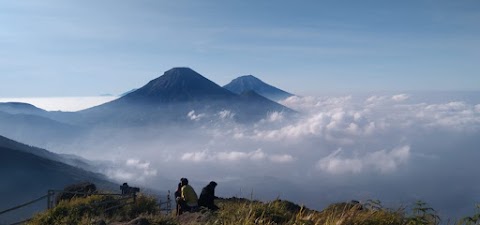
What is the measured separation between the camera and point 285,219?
848 centimetres

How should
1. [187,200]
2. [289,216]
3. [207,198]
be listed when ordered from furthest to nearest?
1. [187,200]
2. [207,198]
3. [289,216]

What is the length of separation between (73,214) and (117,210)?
365cm

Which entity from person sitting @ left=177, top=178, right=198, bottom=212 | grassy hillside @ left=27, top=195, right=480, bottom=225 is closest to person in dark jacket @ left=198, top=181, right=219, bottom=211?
person sitting @ left=177, top=178, right=198, bottom=212

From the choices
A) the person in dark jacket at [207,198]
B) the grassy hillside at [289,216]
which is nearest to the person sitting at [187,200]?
the person in dark jacket at [207,198]

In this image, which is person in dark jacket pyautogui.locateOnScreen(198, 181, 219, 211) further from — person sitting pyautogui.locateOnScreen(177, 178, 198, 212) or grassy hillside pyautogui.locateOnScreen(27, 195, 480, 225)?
grassy hillside pyautogui.locateOnScreen(27, 195, 480, 225)

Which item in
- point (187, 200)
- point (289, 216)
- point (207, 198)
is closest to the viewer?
point (289, 216)

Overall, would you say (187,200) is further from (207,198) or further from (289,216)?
(289,216)

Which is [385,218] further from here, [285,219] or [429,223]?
[285,219]

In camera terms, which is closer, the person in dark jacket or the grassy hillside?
the grassy hillside

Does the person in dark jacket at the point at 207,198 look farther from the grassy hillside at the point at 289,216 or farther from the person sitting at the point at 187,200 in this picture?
the grassy hillside at the point at 289,216

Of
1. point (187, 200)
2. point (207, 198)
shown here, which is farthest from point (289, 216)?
point (187, 200)

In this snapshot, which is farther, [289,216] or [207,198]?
[207,198]

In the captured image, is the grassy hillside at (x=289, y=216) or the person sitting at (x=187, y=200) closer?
the grassy hillside at (x=289, y=216)

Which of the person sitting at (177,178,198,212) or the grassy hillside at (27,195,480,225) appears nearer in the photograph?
the grassy hillside at (27,195,480,225)
